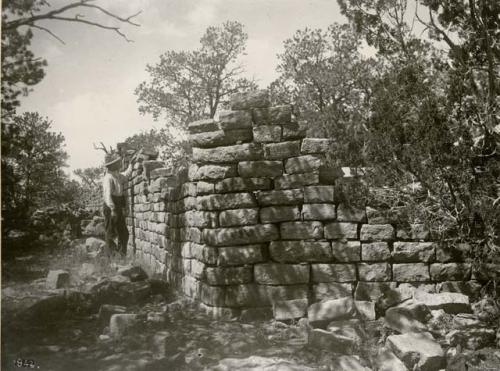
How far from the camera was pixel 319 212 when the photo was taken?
5711 mm

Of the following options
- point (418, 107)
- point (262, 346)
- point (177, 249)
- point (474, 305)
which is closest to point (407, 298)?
point (474, 305)

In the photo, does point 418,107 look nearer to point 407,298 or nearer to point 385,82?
point 385,82

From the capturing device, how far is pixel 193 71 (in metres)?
16.3

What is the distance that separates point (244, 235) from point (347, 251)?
4.37 ft

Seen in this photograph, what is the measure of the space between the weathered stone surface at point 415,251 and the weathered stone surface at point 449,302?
1.66 feet

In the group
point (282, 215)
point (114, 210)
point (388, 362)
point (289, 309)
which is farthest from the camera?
point (114, 210)

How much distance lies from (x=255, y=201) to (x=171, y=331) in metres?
1.89

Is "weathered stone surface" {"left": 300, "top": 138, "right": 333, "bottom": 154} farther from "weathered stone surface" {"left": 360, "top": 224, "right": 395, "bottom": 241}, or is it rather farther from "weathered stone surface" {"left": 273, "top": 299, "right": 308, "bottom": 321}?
"weathered stone surface" {"left": 273, "top": 299, "right": 308, "bottom": 321}

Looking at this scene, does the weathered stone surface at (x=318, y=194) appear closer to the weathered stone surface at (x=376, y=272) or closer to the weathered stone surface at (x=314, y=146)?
the weathered stone surface at (x=314, y=146)

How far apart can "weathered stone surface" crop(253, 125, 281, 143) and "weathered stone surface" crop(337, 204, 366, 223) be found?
1.21 metres

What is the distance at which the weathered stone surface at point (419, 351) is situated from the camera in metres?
4.07

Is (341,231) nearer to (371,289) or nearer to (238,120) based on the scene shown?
(371,289)

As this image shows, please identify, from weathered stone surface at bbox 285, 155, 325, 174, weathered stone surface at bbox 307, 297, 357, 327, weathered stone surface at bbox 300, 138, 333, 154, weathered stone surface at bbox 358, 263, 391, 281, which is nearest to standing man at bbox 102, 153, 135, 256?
weathered stone surface at bbox 285, 155, 325, 174

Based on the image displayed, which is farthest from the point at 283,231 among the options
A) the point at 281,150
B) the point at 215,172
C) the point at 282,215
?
the point at 215,172
